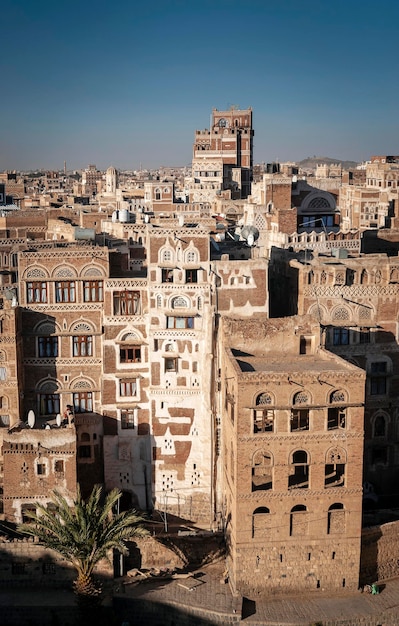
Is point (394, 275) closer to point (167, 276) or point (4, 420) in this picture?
point (167, 276)

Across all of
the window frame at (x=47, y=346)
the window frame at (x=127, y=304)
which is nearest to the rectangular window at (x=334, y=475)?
the window frame at (x=127, y=304)

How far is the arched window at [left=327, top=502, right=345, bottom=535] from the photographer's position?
32.4 meters

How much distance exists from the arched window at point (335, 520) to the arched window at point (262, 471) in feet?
8.54

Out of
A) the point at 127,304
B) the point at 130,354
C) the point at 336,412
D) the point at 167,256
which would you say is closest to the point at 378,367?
the point at 336,412

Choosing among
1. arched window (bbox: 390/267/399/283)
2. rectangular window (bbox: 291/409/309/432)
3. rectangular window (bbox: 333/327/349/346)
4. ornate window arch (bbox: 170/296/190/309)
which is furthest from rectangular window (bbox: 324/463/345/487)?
arched window (bbox: 390/267/399/283)

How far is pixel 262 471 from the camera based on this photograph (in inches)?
1320

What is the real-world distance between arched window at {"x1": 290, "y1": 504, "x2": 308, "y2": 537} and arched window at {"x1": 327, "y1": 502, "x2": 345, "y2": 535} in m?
0.96

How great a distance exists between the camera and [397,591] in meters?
33.6

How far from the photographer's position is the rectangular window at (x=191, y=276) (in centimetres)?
3712

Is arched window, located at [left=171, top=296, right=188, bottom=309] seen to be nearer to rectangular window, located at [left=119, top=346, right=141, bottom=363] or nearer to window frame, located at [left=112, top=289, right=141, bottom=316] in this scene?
window frame, located at [left=112, top=289, right=141, bottom=316]

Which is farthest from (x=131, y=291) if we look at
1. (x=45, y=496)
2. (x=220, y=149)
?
(x=220, y=149)

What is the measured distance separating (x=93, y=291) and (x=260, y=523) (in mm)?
12954

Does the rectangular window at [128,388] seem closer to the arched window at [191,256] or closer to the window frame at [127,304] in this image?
the window frame at [127,304]

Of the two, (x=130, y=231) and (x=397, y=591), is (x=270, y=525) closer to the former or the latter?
(x=397, y=591)
